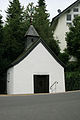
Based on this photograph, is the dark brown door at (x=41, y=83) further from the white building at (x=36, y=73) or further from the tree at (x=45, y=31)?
the tree at (x=45, y=31)

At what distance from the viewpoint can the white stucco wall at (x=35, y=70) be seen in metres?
19.3

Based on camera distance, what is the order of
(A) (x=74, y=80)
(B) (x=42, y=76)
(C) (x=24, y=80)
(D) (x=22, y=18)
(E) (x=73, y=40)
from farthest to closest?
(D) (x=22, y=18) → (E) (x=73, y=40) → (A) (x=74, y=80) → (B) (x=42, y=76) → (C) (x=24, y=80)

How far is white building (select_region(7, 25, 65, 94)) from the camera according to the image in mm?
19359

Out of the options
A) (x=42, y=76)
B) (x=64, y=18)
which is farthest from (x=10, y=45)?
(x=64, y=18)

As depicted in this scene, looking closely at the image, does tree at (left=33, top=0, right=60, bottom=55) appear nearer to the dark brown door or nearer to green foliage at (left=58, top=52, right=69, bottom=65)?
green foliage at (left=58, top=52, right=69, bottom=65)

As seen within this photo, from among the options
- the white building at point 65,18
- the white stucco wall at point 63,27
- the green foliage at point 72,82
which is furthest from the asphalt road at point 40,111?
the white stucco wall at point 63,27

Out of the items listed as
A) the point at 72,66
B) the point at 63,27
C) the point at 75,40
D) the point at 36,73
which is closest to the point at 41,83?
the point at 36,73

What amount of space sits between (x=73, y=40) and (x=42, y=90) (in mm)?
10492

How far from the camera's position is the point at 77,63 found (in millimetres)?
28500

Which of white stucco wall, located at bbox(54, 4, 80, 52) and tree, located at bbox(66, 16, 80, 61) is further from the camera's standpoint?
white stucco wall, located at bbox(54, 4, 80, 52)

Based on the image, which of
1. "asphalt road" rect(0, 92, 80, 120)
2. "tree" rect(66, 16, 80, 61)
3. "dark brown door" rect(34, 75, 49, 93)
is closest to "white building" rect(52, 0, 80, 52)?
"tree" rect(66, 16, 80, 61)

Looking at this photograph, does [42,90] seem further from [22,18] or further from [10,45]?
[22,18]

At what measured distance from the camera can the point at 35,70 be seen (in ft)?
65.9

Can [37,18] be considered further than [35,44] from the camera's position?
Yes
